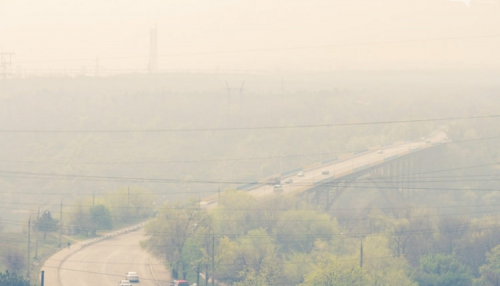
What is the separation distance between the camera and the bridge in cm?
6388

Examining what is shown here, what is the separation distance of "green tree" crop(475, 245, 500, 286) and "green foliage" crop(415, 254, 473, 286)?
34.6 inches

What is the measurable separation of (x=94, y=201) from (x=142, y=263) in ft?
41.4

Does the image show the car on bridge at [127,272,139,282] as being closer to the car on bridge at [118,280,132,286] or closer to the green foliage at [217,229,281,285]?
the car on bridge at [118,280,132,286]

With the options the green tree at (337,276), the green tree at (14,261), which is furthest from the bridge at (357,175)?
the green tree at (337,276)

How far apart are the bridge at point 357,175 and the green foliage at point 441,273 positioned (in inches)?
813

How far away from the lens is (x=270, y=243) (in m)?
45.1

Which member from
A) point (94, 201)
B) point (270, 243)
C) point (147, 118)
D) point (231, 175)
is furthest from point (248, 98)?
point (270, 243)

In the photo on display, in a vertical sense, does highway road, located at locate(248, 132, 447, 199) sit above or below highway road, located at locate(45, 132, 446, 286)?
above

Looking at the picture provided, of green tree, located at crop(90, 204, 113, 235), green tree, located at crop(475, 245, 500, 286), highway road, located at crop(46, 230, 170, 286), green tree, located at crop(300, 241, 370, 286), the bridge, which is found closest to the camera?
green tree, located at crop(300, 241, 370, 286)

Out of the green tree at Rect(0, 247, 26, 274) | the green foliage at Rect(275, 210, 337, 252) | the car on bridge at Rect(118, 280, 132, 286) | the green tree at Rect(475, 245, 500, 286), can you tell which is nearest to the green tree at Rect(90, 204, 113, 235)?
the green foliage at Rect(275, 210, 337, 252)

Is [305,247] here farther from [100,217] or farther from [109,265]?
[100,217]

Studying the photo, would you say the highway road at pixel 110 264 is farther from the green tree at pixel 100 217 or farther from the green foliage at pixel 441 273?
the green foliage at pixel 441 273

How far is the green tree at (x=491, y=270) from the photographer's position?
4078 cm

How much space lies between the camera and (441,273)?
40781 millimetres
